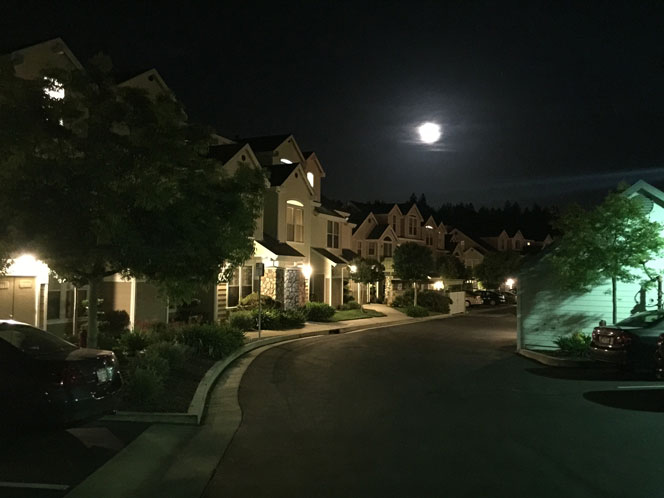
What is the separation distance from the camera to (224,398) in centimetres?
1168

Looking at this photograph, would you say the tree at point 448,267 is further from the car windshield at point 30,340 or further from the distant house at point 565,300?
the car windshield at point 30,340

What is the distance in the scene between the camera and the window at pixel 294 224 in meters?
32.8

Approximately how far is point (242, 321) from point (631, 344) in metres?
14.6

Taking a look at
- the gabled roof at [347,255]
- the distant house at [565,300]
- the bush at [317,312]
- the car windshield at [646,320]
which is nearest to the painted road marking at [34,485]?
the car windshield at [646,320]

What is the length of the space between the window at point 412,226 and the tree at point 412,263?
15.5m

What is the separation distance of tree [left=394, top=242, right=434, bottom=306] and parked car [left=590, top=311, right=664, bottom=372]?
2764 centimetres

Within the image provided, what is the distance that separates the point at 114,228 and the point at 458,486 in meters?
6.27

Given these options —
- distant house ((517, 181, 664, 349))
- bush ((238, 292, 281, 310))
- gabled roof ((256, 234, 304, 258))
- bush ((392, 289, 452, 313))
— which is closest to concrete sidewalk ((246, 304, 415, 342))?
bush ((392, 289, 452, 313))

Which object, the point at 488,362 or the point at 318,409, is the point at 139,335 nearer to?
the point at 318,409

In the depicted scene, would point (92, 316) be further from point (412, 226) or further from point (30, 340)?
point (412, 226)

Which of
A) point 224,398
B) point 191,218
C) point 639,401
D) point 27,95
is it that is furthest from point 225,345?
point 639,401

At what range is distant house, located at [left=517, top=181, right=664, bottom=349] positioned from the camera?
1866cm

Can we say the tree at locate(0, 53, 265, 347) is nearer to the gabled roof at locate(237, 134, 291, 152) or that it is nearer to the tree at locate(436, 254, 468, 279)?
the gabled roof at locate(237, 134, 291, 152)

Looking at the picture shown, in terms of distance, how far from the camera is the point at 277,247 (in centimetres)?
2964
